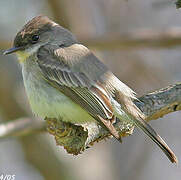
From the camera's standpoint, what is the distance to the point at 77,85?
4652 mm

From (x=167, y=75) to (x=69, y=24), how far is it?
163 cm

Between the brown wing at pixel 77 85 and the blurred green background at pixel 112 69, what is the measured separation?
5.47 feet

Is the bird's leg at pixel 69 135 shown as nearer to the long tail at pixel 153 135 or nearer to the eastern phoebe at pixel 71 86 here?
the eastern phoebe at pixel 71 86

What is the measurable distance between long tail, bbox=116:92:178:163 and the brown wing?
190 millimetres

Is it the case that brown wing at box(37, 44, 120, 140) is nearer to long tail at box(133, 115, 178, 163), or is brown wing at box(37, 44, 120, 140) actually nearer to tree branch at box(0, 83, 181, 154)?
tree branch at box(0, 83, 181, 154)

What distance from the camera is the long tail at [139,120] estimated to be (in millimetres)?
4344

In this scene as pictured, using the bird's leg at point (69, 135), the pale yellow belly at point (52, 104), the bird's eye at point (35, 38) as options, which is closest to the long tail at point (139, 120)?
the pale yellow belly at point (52, 104)

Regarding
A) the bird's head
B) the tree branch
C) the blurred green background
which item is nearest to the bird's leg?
the tree branch

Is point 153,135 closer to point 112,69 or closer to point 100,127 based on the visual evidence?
point 100,127

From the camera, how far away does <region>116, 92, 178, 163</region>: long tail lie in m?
4.34

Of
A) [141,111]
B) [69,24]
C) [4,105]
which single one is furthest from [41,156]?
[141,111]

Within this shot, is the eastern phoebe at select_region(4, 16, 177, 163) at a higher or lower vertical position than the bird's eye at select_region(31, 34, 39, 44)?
lower

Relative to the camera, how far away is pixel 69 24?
7.59 metres

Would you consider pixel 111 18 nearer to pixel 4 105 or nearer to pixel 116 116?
pixel 4 105
